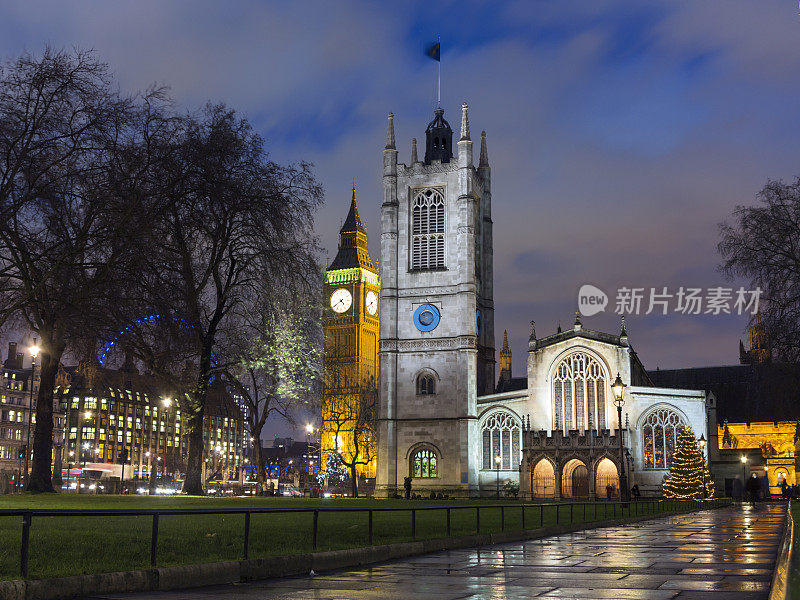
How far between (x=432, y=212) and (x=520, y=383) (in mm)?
26656

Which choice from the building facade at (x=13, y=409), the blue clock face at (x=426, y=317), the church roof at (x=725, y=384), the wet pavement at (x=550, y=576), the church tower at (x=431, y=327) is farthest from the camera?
the building facade at (x=13, y=409)

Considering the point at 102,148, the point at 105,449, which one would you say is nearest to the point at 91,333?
the point at 102,148

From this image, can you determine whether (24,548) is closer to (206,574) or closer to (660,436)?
(206,574)

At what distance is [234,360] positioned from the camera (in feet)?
119

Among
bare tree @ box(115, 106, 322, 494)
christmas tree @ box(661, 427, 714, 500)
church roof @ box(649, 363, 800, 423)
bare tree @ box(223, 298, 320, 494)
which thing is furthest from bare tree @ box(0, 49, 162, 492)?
church roof @ box(649, 363, 800, 423)

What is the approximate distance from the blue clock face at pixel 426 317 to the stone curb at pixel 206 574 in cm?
5787

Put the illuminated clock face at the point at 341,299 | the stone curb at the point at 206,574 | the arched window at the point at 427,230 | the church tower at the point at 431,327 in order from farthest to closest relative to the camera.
Answer: the illuminated clock face at the point at 341,299
the arched window at the point at 427,230
the church tower at the point at 431,327
the stone curb at the point at 206,574

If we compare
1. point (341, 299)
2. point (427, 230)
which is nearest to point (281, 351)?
point (427, 230)

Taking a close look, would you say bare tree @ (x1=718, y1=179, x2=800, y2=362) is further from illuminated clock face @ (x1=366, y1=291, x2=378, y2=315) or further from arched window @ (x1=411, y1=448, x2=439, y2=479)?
illuminated clock face @ (x1=366, y1=291, x2=378, y2=315)

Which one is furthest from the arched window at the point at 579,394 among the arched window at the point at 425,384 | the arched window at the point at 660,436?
the arched window at the point at 425,384

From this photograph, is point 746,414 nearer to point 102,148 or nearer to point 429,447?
point 429,447

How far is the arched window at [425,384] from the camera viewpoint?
74.0 meters

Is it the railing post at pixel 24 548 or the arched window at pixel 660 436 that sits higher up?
the arched window at pixel 660 436

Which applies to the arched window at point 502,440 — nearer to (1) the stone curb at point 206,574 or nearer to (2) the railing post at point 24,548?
(1) the stone curb at point 206,574
